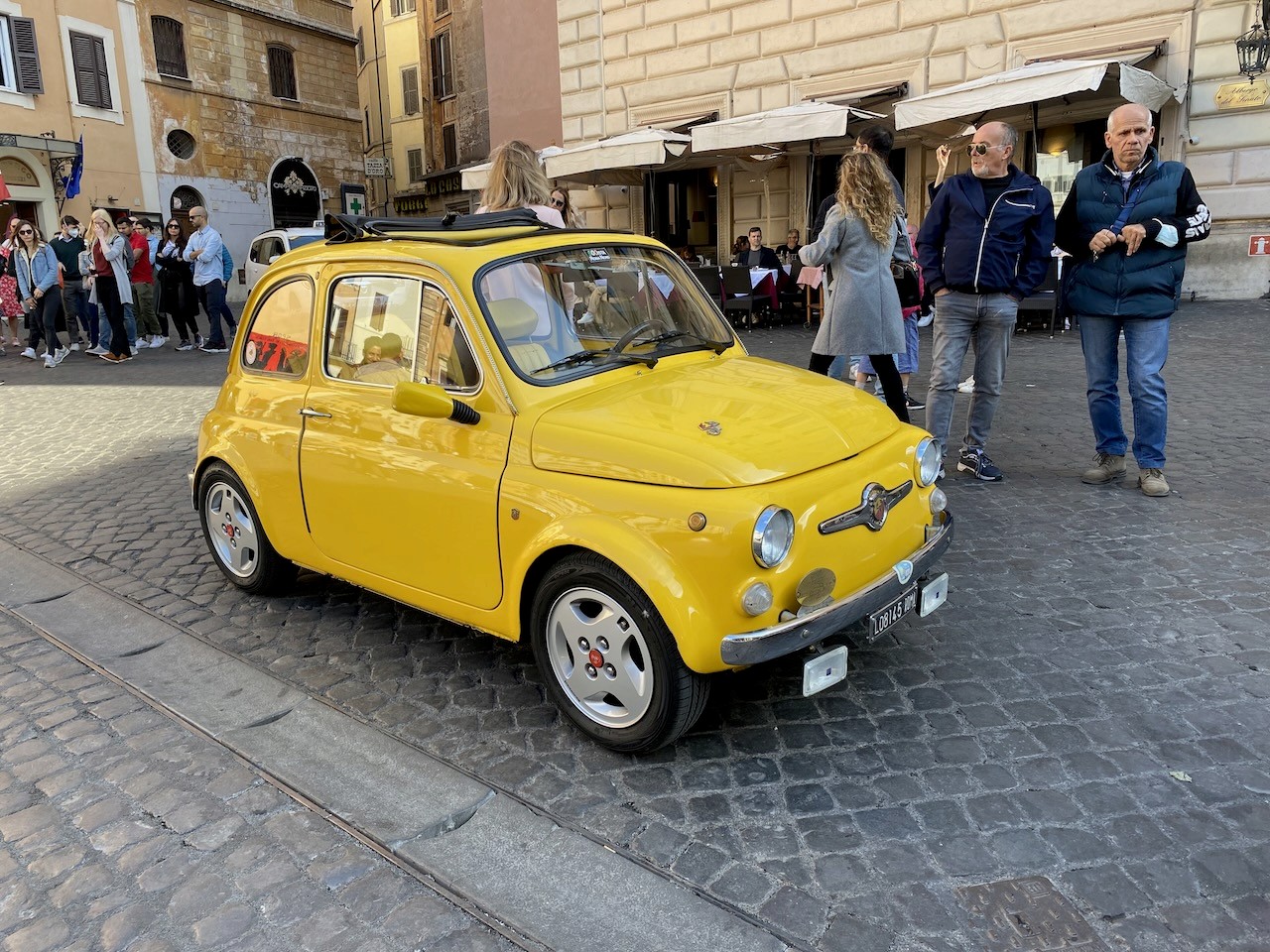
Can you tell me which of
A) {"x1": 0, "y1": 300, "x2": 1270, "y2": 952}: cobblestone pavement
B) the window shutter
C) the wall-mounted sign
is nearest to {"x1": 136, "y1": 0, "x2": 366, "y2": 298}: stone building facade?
the window shutter

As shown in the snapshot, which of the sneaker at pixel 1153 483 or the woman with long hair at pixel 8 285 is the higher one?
the woman with long hair at pixel 8 285

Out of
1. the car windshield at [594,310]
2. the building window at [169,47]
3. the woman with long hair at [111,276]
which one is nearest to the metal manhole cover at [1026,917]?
the car windshield at [594,310]

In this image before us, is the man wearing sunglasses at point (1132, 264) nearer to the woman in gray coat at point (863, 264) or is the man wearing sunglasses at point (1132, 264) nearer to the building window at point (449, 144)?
the woman in gray coat at point (863, 264)

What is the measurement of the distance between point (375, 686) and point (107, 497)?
4.01 metres

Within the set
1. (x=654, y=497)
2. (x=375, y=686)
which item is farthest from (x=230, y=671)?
(x=654, y=497)

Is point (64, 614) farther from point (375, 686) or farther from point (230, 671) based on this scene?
point (375, 686)

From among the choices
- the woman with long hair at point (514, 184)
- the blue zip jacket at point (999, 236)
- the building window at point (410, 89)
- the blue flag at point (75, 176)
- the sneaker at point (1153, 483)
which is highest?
the building window at point (410, 89)

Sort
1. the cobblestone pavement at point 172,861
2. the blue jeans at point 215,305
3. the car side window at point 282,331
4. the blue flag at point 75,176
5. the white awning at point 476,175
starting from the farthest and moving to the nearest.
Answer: the blue flag at point 75,176 → the white awning at point 476,175 → the blue jeans at point 215,305 → the car side window at point 282,331 → the cobblestone pavement at point 172,861

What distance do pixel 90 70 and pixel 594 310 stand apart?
29.2 metres

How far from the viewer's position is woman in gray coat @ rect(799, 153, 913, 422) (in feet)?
19.7

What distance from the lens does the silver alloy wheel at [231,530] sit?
4.60m

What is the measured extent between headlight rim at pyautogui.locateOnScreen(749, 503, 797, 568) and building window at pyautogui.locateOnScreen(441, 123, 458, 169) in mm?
42010

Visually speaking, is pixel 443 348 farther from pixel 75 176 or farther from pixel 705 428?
pixel 75 176

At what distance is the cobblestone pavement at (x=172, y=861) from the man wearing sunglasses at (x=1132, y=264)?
5.02 meters
